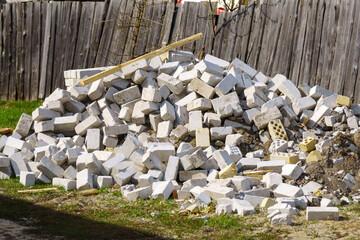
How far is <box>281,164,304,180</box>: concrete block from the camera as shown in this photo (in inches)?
302

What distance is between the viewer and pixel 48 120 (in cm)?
963

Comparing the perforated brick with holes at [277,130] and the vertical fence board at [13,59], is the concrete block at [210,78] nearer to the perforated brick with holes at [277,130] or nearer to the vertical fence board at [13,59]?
the perforated brick with holes at [277,130]

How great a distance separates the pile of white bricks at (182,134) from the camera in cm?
763

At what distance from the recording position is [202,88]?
9.31 meters

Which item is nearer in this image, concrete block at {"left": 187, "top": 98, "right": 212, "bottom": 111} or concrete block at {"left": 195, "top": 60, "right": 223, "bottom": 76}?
concrete block at {"left": 187, "top": 98, "right": 212, "bottom": 111}

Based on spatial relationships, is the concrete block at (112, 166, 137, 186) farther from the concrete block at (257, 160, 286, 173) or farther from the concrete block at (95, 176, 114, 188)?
the concrete block at (257, 160, 286, 173)

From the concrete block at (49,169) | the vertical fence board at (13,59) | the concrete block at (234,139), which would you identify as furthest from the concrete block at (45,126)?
the vertical fence board at (13,59)

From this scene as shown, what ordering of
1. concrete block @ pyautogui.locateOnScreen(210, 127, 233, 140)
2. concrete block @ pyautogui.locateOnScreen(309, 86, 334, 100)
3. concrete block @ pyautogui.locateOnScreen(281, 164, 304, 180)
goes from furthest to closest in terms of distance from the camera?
concrete block @ pyautogui.locateOnScreen(309, 86, 334, 100)
concrete block @ pyautogui.locateOnScreen(210, 127, 233, 140)
concrete block @ pyautogui.locateOnScreen(281, 164, 304, 180)

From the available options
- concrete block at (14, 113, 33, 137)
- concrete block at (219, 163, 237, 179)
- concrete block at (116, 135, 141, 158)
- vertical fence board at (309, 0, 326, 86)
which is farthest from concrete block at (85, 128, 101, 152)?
vertical fence board at (309, 0, 326, 86)

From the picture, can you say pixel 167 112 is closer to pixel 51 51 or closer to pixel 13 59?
pixel 51 51

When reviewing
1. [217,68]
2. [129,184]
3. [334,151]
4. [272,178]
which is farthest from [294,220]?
[217,68]

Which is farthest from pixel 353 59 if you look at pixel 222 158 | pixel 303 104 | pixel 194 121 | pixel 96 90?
pixel 96 90

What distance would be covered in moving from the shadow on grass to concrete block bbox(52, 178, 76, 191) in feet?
2.79

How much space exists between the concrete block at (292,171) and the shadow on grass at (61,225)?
8.72ft
